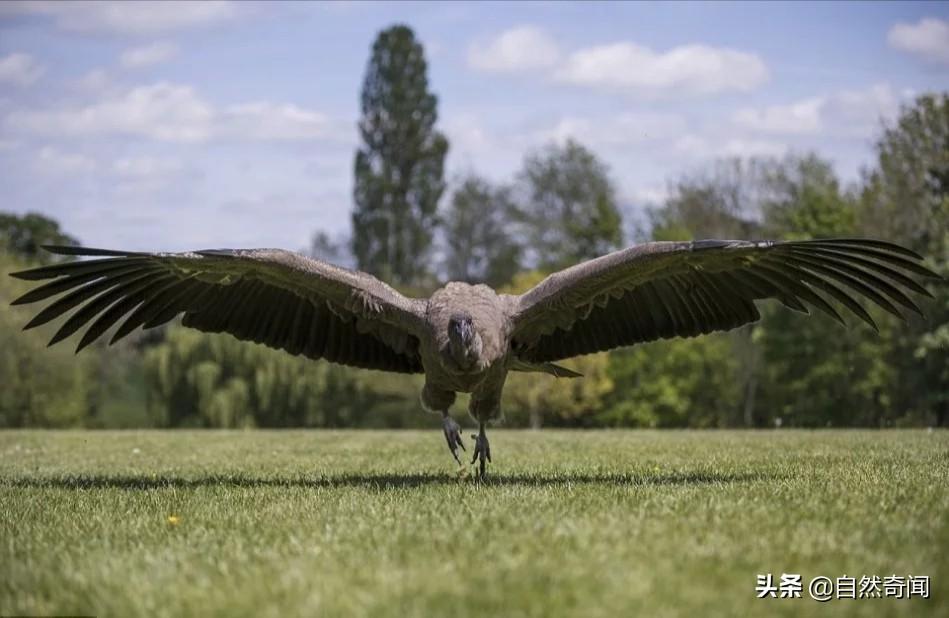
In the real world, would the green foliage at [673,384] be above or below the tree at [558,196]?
below

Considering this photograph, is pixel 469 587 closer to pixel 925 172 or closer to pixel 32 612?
pixel 32 612

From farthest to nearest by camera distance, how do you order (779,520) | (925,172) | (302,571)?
(925,172) → (779,520) → (302,571)

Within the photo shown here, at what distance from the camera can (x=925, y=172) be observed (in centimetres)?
4122

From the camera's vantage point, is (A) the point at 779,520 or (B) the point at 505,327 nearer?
(A) the point at 779,520

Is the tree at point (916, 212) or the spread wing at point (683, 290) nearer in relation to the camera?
the spread wing at point (683, 290)

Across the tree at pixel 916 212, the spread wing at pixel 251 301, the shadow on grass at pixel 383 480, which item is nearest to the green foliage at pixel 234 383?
the tree at pixel 916 212

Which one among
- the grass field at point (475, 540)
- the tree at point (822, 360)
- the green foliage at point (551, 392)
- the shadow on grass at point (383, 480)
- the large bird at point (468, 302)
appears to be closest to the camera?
the grass field at point (475, 540)

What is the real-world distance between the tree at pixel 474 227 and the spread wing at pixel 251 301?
199 feet

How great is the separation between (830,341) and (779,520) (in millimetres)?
37615

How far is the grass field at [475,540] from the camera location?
15.9 feet

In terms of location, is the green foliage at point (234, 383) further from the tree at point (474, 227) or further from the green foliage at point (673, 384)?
the tree at point (474, 227)

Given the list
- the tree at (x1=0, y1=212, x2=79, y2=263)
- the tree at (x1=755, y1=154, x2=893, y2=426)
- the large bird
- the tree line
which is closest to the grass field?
the large bird

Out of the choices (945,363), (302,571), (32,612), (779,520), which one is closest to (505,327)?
(779,520)

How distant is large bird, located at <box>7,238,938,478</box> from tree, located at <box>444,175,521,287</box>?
6074cm
